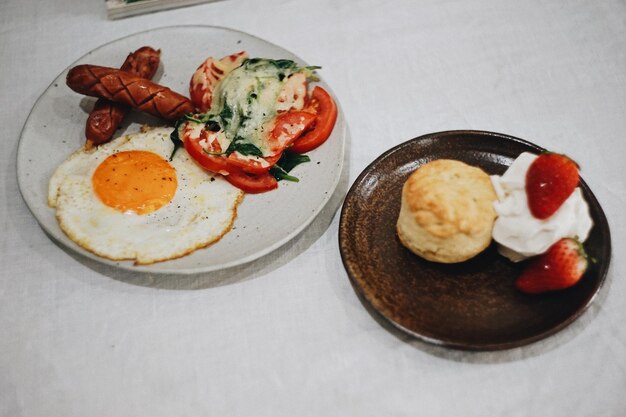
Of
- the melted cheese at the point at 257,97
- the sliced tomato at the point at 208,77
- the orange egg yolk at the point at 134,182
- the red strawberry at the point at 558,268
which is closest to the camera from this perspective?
the red strawberry at the point at 558,268

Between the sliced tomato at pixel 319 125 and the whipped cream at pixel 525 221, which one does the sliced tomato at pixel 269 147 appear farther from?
the whipped cream at pixel 525 221

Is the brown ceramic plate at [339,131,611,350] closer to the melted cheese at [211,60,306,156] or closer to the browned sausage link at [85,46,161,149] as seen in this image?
the melted cheese at [211,60,306,156]

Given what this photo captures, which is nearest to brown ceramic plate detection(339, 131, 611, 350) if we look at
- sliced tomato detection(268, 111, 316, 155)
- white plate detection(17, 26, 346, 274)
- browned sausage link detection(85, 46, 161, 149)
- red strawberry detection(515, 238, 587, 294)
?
red strawberry detection(515, 238, 587, 294)

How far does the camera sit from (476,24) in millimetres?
3064

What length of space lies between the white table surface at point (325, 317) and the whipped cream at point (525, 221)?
38 cm

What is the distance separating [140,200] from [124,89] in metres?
0.56

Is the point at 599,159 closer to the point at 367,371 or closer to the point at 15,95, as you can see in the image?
the point at 367,371

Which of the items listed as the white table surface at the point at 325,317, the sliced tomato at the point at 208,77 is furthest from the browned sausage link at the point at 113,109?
the white table surface at the point at 325,317

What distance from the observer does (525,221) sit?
1759 mm

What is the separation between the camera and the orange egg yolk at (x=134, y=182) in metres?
2.15

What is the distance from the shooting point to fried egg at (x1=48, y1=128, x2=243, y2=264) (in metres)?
2.00

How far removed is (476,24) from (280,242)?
6.74ft

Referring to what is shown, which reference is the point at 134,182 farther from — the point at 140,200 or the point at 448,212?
the point at 448,212

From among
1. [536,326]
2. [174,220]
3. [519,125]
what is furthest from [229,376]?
[519,125]
